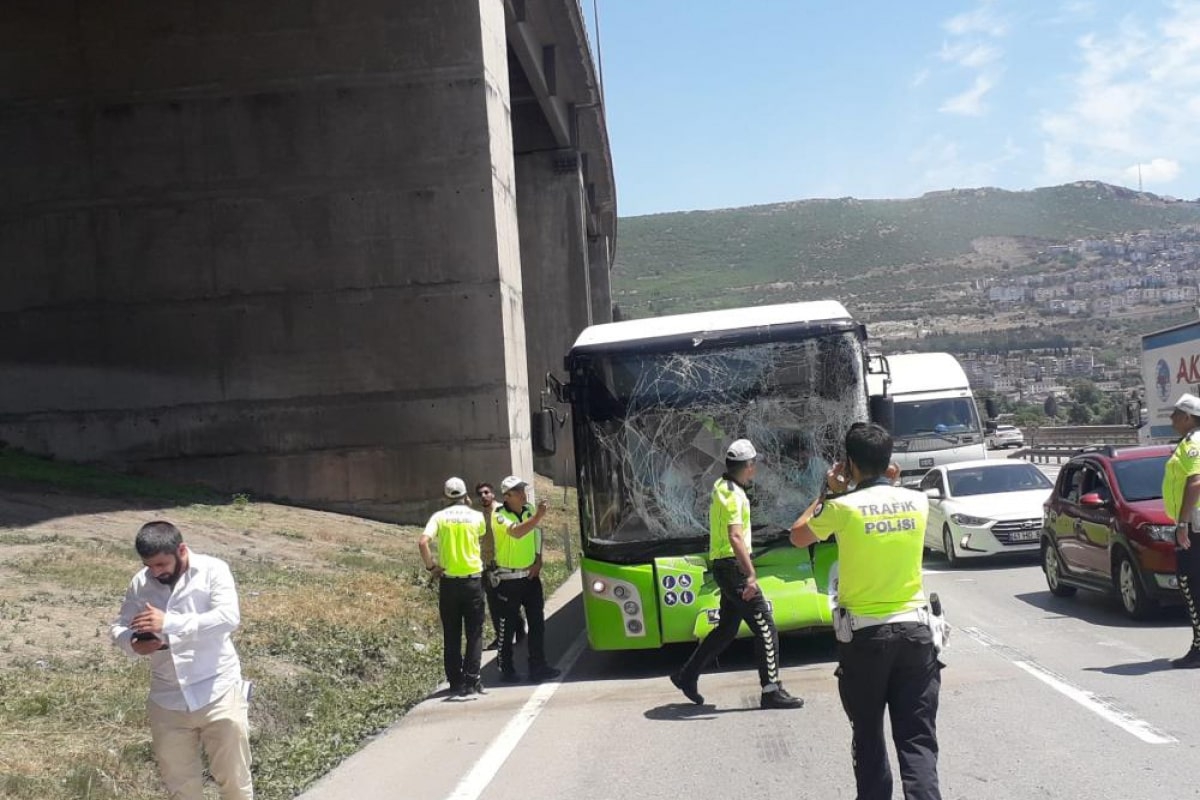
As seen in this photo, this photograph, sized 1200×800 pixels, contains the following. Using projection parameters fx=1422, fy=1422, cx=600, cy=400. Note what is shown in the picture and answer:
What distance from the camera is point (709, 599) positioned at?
1166 centimetres

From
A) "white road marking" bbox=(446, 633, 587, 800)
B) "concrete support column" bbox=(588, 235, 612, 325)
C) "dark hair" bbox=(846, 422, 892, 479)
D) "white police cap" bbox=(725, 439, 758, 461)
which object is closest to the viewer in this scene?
"dark hair" bbox=(846, 422, 892, 479)

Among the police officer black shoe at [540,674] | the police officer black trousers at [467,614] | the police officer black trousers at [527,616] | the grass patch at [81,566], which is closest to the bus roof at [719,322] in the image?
the police officer black trousers at [527,616]

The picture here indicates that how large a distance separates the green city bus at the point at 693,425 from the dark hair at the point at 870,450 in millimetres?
5899

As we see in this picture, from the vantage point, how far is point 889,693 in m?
5.84

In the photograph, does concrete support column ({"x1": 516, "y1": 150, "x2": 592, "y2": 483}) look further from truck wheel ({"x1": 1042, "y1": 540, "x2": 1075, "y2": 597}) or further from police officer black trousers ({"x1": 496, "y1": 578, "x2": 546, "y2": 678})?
police officer black trousers ({"x1": 496, "y1": 578, "x2": 546, "y2": 678})

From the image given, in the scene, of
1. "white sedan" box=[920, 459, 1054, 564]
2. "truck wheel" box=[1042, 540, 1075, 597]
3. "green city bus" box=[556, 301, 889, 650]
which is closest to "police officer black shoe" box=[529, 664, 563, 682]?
"green city bus" box=[556, 301, 889, 650]

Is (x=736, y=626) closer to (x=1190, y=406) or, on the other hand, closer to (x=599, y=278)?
(x=1190, y=406)

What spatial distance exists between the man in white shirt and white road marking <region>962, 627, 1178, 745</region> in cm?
513

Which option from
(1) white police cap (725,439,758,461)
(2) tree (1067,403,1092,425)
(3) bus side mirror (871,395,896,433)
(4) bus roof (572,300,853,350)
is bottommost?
(2) tree (1067,403,1092,425)

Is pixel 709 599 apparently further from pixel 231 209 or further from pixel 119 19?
pixel 119 19

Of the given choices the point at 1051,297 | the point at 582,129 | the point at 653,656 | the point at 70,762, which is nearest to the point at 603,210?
the point at 582,129

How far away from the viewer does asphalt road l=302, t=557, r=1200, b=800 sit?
766cm

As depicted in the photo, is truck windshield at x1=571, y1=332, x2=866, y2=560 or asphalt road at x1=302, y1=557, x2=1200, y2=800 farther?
truck windshield at x1=571, y1=332, x2=866, y2=560

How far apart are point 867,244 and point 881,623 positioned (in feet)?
442
